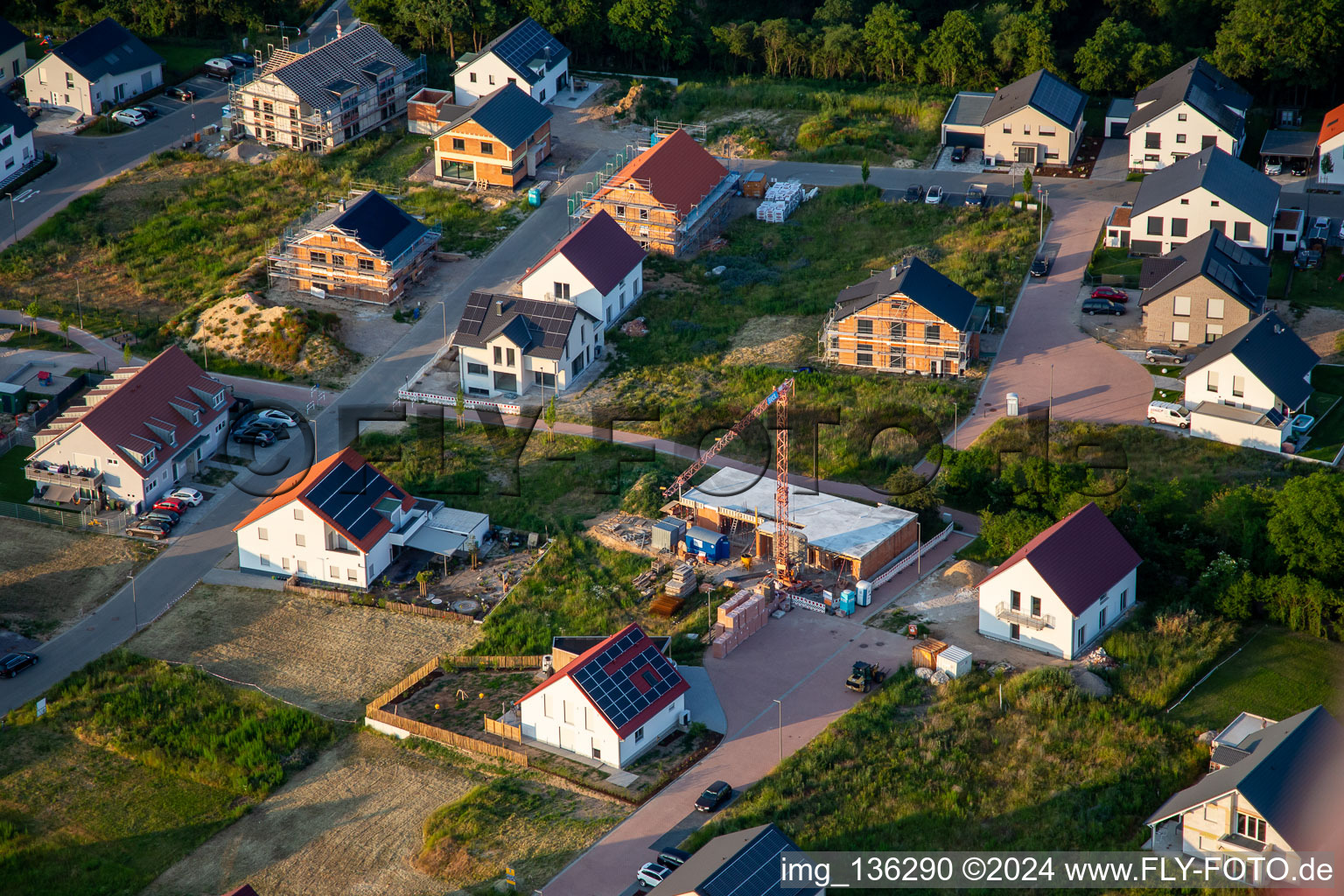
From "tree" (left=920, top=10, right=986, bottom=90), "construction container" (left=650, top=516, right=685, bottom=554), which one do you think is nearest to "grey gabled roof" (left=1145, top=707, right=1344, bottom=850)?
"construction container" (left=650, top=516, right=685, bottom=554)

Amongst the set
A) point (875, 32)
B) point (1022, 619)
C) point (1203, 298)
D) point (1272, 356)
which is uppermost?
point (875, 32)

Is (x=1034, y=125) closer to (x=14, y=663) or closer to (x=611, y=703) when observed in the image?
(x=611, y=703)

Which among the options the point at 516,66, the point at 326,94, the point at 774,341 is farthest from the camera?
the point at 516,66

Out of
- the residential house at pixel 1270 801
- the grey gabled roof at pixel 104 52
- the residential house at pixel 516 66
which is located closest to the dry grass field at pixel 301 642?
the residential house at pixel 1270 801

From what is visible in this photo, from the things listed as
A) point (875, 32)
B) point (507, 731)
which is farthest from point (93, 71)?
point (507, 731)

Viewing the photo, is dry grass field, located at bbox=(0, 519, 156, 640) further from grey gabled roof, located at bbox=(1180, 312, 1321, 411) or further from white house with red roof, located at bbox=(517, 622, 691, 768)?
grey gabled roof, located at bbox=(1180, 312, 1321, 411)

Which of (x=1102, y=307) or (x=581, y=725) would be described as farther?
(x=1102, y=307)

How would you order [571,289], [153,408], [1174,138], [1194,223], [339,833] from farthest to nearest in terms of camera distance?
[1174,138], [1194,223], [571,289], [153,408], [339,833]
